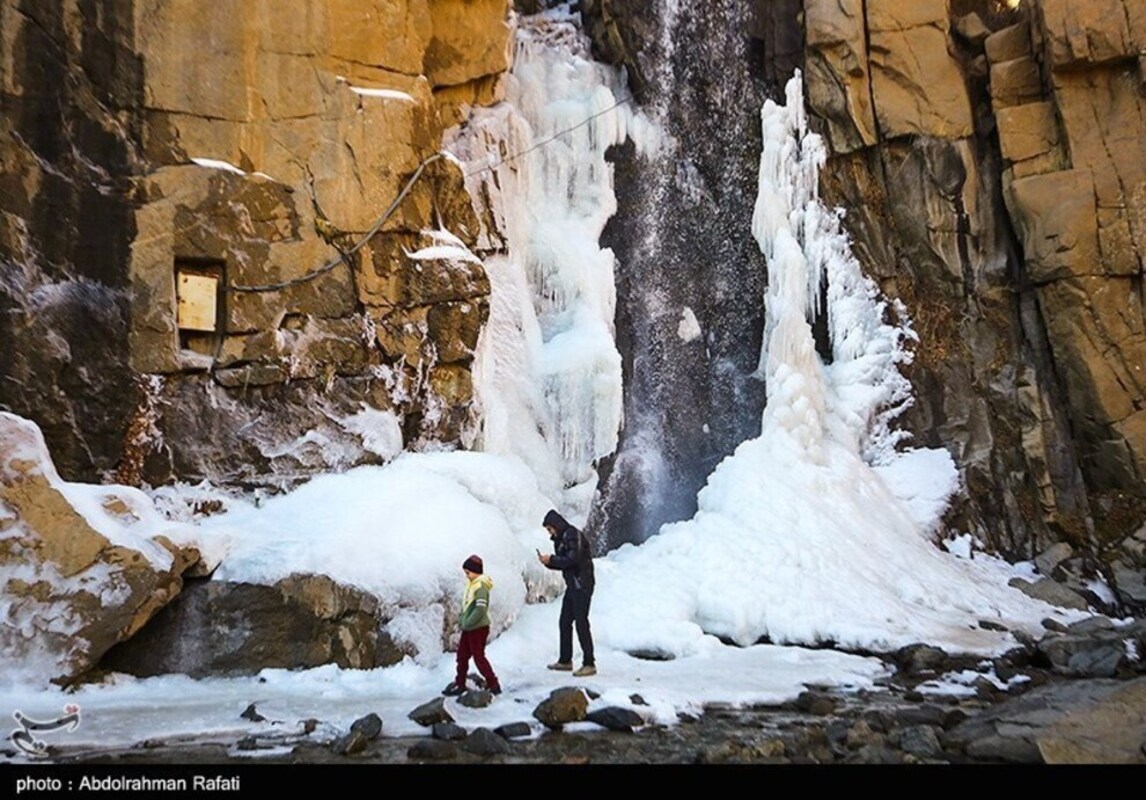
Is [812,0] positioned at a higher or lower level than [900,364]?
higher

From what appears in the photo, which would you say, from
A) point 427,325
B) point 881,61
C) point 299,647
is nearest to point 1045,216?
point 881,61

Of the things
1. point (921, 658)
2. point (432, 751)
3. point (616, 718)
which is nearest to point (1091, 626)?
point (921, 658)

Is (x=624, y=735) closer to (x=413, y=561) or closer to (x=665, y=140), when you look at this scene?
(x=413, y=561)

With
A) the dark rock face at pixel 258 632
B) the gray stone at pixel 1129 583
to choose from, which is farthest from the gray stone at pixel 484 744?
the gray stone at pixel 1129 583

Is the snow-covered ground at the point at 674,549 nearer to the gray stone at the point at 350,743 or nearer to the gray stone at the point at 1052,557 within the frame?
the gray stone at the point at 1052,557

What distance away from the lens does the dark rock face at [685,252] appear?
48.9ft

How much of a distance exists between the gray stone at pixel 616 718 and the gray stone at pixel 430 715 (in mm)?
1037

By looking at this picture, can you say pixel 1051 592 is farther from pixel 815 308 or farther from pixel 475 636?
pixel 475 636

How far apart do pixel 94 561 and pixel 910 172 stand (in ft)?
47.9

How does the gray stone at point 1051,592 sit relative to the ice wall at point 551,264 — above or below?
below

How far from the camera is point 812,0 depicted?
16656 mm

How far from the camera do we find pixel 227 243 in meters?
10.6

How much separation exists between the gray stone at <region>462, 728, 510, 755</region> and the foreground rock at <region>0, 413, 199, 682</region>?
3727mm

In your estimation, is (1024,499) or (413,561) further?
(1024,499)
